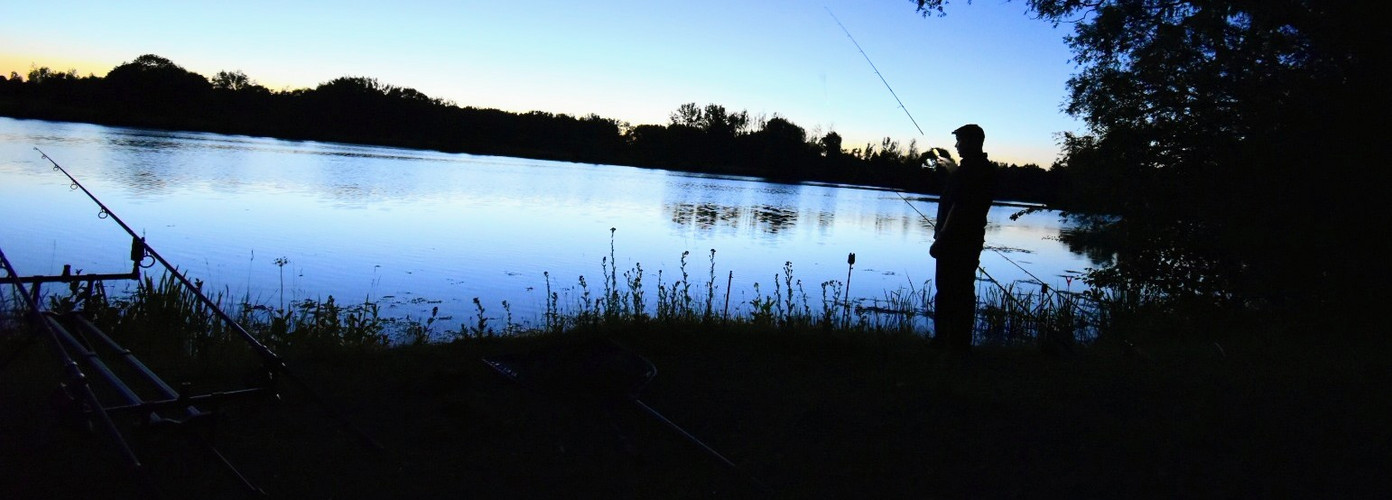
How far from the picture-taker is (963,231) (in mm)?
6617

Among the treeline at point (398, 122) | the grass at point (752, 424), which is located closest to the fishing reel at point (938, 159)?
the grass at point (752, 424)

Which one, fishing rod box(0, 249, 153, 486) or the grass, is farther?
the grass

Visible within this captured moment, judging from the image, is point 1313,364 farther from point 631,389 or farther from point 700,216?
point 700,216

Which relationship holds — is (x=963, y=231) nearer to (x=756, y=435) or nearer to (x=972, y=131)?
(x=972, y=131)

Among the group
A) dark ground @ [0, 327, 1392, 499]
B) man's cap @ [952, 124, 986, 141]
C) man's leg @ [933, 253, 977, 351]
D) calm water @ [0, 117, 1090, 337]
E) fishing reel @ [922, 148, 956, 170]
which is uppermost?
man's cap @ [952, 124, 986, 141]

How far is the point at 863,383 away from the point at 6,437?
4151 mm

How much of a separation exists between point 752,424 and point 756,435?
6.2 inches

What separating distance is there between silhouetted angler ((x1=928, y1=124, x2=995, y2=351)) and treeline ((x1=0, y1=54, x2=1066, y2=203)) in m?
63.3

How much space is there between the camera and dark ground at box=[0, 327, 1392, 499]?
359 cm

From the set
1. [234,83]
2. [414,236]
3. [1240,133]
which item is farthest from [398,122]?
[1240,133]

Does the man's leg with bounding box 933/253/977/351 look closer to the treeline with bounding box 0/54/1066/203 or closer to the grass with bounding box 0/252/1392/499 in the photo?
the grass with bounding box 0/252/1392/499

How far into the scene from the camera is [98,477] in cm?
333

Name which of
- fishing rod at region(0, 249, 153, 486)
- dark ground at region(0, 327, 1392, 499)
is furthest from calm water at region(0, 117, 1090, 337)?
fishing rod at region(0, 249, 153, 486)

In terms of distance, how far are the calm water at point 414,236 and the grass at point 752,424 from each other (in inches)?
186
